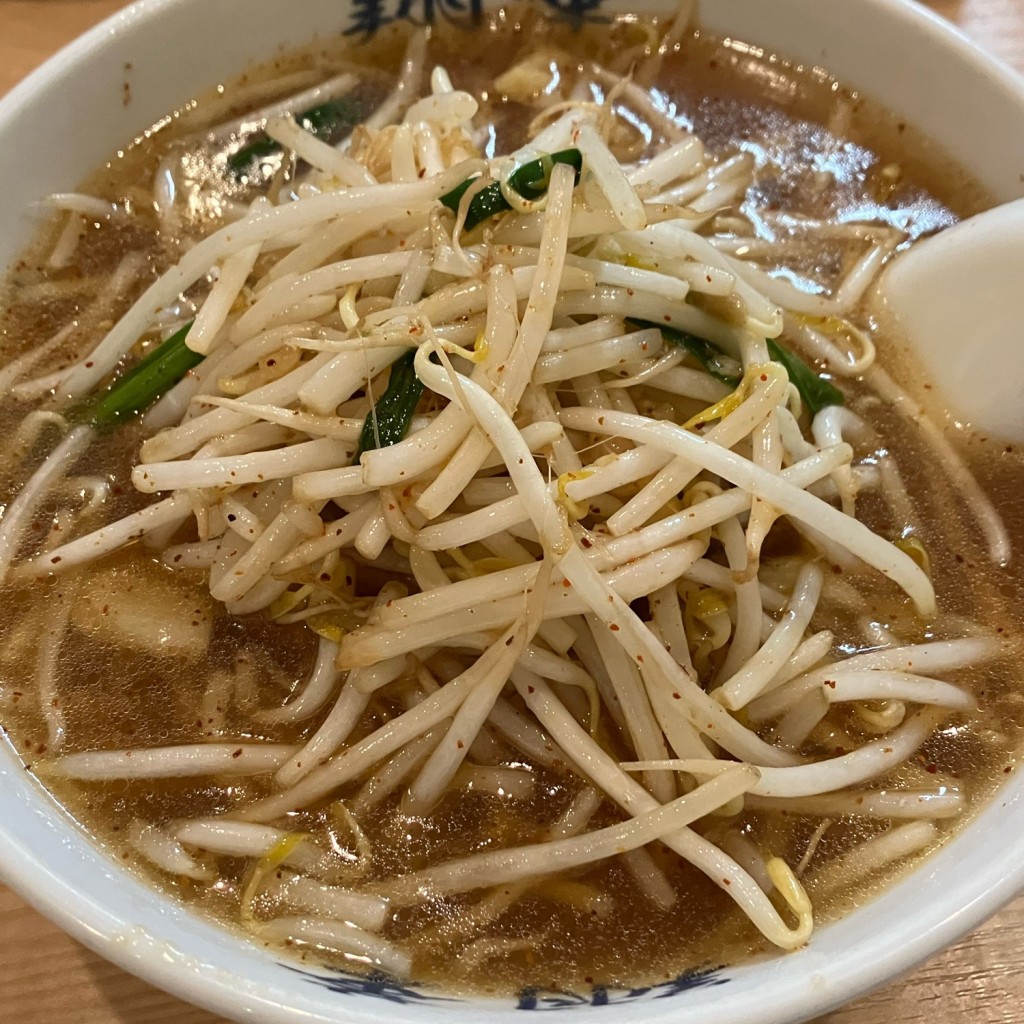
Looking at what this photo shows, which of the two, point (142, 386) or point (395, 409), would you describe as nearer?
point (395, 409)

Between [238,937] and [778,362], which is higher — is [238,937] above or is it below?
below

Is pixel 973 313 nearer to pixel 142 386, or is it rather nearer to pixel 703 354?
pixel 703 354

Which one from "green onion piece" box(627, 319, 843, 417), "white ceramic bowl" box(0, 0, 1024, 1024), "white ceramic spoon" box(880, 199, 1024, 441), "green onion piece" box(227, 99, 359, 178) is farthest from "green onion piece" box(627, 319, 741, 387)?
→ "green onion piece" box(227, 99, 359, 178)

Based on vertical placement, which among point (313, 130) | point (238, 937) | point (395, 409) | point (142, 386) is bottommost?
point (238, 937)

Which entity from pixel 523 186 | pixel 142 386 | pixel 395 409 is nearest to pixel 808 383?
pixel 523 186

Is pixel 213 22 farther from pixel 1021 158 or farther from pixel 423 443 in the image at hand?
A: pixel 1021 158

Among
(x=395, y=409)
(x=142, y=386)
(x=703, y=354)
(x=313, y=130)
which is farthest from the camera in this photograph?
(x=313, y=130)

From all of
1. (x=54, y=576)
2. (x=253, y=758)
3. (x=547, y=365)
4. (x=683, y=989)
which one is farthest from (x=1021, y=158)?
(x=54, y=576)
